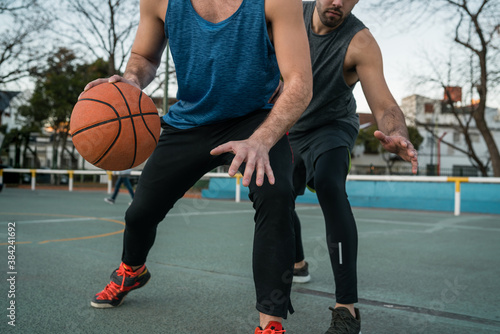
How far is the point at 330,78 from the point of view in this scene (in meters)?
3.00

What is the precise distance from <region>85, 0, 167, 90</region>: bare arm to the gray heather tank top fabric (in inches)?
40.6

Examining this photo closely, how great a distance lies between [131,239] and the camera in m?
2.64

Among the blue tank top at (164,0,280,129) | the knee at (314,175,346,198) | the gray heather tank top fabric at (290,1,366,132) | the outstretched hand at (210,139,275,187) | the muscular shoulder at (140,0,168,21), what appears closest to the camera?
the outstretched hand at (210,139,275,187)

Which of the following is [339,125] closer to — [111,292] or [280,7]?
[280,7]

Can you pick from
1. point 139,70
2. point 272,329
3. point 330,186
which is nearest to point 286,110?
point 330,186

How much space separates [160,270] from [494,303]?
97.9 inches

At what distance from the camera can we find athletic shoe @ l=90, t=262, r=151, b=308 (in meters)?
2.76

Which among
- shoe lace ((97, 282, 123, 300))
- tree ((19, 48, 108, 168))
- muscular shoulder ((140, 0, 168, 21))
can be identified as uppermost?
tree ((19, 48, 108, 168))

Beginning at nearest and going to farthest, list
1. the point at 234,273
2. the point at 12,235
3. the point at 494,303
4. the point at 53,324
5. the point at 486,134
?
the point at 53,324, the point at 494,303, the point at 234,273, the point at 12,235, the point at 486,134

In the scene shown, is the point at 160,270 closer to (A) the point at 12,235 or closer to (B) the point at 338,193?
(B) the point at 338,193

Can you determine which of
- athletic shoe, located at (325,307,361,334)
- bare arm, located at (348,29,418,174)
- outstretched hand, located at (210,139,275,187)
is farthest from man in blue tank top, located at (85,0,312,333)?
bare arm, located at (348,29,418,174)

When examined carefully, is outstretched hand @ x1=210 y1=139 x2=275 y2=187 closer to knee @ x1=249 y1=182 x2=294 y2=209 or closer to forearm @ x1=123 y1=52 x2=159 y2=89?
knee @ x1=249 y1=182 x2=294 y2=209

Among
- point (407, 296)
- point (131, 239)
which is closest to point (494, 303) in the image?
point (407, 296)

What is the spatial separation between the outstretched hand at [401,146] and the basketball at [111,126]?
1158 mm
